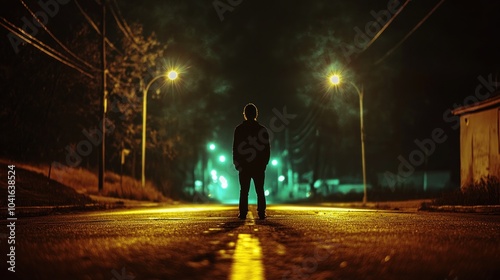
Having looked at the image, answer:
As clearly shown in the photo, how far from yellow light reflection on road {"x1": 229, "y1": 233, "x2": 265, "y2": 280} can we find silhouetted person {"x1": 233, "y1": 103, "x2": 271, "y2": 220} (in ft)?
12.7

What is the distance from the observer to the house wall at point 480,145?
24.8m

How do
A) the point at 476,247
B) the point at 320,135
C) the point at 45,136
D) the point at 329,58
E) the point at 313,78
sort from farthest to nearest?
the point at 320,135 → the point at 313,78 → the point at 329,58 → the point at 45,136 → the point at 476,247

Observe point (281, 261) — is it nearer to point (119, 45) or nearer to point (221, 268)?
point (221, 268)

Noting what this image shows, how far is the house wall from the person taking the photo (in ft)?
81.2

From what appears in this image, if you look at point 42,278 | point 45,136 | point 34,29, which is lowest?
point 42,278

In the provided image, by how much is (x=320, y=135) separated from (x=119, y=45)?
27076 mm

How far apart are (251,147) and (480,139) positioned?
1758 centimetres

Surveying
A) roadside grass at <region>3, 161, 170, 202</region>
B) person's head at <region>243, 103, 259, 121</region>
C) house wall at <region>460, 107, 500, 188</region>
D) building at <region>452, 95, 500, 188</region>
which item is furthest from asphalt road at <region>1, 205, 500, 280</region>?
roadside grass at <region>3, 161, 170, 202</region>

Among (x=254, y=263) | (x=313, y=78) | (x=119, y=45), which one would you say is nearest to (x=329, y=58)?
(x=313, y=78)

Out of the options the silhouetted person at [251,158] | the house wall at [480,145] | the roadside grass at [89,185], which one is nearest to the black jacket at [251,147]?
the silhouetted person at [251,158]

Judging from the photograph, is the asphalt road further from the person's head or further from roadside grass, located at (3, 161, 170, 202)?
roadside grass, located at (3, 161, 170, 202)

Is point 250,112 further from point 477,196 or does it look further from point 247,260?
point 477,196

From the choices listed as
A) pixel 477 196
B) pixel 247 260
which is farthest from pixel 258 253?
pixel 477 196

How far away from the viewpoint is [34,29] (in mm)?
32562
